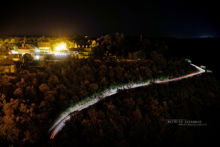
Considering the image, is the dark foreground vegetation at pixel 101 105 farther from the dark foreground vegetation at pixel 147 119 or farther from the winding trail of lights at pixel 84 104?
the winding trail of lights at pixel 84 104

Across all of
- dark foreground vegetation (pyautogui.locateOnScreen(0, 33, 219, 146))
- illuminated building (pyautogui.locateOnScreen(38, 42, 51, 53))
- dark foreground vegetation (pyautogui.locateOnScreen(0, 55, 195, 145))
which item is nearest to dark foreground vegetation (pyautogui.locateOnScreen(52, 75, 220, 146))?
dark foreground vegetation (pyautogui.locateOnScreen(0, 33, 219, 146))

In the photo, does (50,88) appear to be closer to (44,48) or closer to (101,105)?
(101,105)

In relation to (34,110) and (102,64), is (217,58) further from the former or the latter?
(34,110)

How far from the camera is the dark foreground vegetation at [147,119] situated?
A: 9.91 meters

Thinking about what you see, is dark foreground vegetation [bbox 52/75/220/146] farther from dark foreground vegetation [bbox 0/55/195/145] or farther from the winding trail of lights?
dark foreground vegetation [bbox 0/55/195/145]

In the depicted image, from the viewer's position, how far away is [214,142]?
10.6m

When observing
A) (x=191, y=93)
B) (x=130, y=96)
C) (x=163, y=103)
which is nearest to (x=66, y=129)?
(x=130, y=96)

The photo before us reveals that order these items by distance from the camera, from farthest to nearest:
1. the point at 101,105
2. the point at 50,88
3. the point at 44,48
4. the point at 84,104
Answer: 1. the point at 44,48
2. the point at 50,88
3. the point at 84,104
4. the point at 101,105

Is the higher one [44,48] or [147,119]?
[44,48]

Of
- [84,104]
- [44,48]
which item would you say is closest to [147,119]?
[84,104]

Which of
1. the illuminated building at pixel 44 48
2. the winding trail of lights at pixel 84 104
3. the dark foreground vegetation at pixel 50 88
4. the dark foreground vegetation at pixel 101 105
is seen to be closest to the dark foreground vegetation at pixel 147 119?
the dark foreground vegetation at pixel 101 105

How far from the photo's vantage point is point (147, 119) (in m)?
11.0

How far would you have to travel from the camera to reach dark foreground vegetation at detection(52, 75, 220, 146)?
9914 millimetres

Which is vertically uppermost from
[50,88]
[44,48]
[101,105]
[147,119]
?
[44,48]
